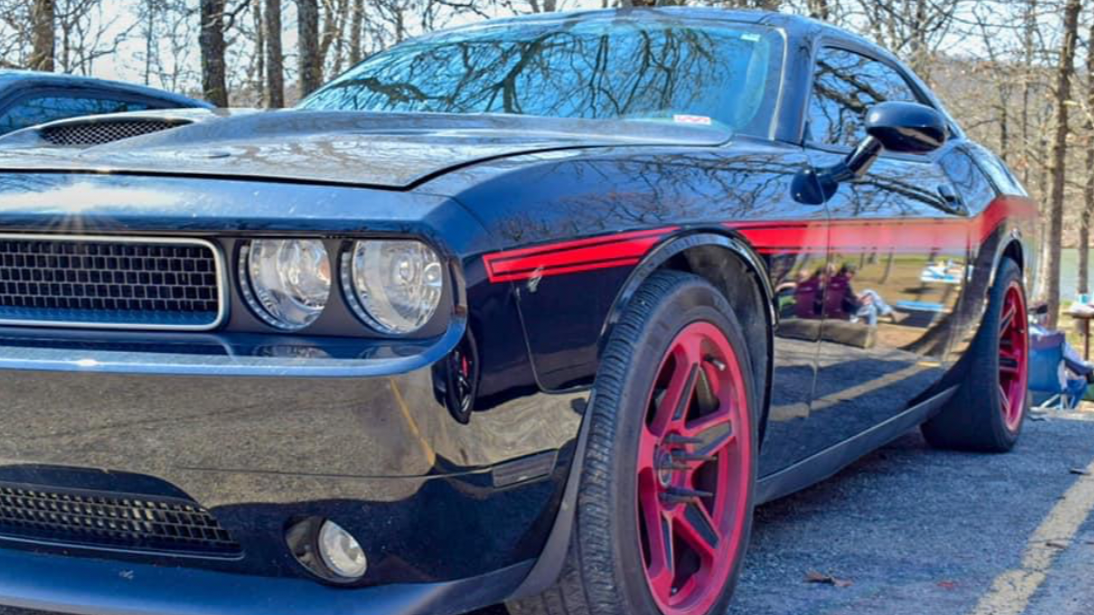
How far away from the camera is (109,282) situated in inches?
80.7

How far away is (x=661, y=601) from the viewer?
A: 7.86ft

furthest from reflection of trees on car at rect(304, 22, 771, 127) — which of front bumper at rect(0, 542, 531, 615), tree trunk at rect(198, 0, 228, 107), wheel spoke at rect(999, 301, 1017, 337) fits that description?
tree trunk at rect(198, 0, 228, 107)

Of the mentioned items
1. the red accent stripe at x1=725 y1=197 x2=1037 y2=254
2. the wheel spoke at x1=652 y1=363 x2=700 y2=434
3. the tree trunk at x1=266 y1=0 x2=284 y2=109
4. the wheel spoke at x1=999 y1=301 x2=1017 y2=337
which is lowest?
the wheel spoke at x1=999 y1=301 x2=1017 y2=337

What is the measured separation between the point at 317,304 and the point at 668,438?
32.3 inches

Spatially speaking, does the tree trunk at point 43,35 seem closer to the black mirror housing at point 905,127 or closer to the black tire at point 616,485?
the black mirror housing at point 905,127

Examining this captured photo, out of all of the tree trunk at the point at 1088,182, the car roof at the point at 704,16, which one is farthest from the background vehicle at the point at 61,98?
the tree trunk at the point at 1088,182

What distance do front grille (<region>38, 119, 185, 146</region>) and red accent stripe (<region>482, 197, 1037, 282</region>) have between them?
1062 mm

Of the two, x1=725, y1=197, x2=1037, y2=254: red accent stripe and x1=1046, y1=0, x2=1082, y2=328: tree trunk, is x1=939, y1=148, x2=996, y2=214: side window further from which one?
x1=1046, y1=0, x2=1082, y2=328: tree trunk

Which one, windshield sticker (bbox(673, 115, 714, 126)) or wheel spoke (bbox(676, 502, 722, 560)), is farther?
windshield sticker (bbox(673, 115, 714, 126))

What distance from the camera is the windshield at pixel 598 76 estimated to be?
10.6ft

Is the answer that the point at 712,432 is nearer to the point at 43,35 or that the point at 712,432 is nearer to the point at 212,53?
the point at 212,53

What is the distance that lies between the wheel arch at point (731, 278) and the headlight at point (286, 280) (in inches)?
20.1

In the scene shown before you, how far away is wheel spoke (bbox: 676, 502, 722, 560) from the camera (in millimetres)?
2559

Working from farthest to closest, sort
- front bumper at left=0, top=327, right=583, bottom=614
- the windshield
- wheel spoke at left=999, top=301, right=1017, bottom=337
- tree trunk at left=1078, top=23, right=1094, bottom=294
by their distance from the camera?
1. tree trunk at left=1078, top=23, right=1094, bottom=294
2. wheel spoke at left=999, top=301, right=1017, bottom=337
3. the windshield
4. front bumper at left=0, top=327, right=583, bottom=614
